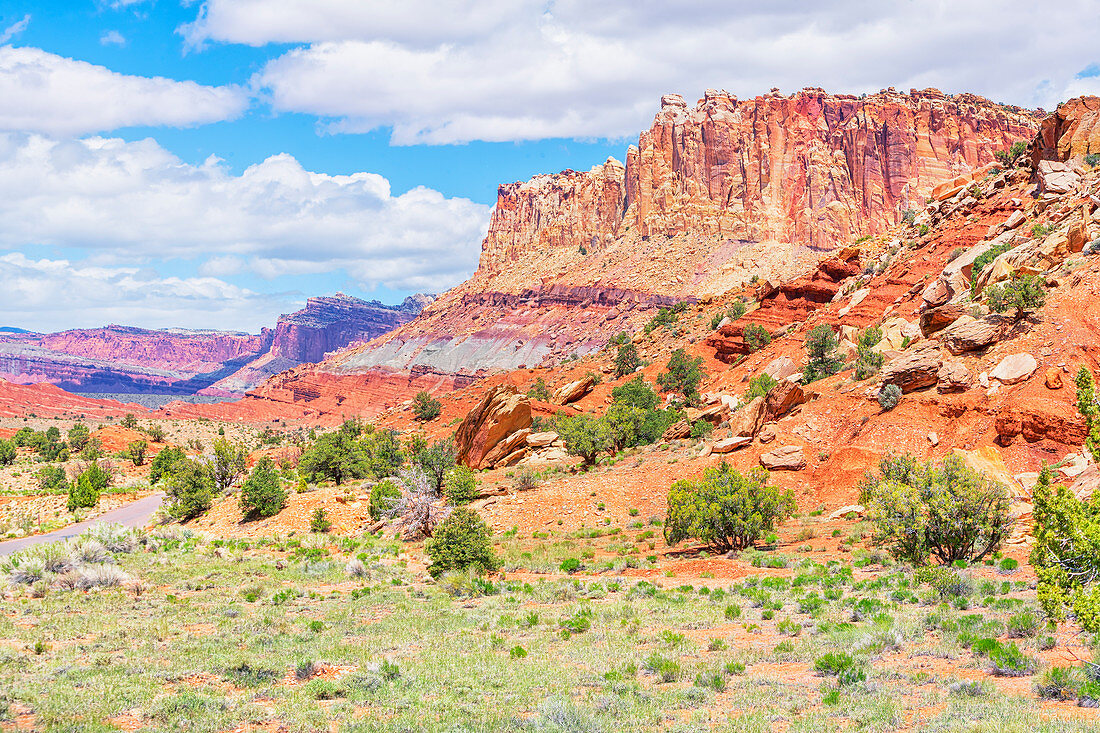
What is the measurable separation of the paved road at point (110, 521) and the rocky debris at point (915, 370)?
36.1 metres

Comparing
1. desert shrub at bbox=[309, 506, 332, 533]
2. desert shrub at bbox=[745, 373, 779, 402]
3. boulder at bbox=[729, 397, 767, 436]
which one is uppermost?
desert shrub at bbox=[745, 373, 779, 402]

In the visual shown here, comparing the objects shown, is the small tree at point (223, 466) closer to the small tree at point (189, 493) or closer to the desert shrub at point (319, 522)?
the small tree at point (189, 493)

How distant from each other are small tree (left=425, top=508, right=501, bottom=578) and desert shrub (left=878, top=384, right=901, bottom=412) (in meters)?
18.1

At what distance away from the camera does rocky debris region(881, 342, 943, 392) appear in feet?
99.0

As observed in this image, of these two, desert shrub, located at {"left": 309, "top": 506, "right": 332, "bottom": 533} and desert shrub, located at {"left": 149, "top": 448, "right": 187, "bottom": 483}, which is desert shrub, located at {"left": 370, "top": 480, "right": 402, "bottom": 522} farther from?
desert shrub, located at {"left": 149, "top": 448, "right": 187, "bottom": 483}

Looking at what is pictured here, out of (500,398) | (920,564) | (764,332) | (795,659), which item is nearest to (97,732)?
(795,659)

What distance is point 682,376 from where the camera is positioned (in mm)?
55812

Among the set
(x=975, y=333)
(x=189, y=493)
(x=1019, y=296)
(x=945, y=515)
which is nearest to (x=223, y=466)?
(x=189, y=493)

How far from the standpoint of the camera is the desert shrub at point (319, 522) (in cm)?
3262

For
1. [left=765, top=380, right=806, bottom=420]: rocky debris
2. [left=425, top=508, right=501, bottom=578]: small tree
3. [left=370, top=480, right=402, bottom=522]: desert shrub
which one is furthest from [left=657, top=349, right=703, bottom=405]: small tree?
[left=425, top=508, right=501, bottom=578]: small tree

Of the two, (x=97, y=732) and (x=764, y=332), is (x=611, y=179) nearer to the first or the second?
(x=764, y=332)

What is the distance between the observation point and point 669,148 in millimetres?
150625

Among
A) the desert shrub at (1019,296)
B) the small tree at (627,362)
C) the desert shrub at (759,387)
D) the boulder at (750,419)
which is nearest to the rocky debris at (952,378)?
the desert shrub at (1019,296)

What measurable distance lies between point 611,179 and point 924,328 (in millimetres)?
138702
